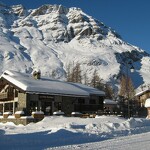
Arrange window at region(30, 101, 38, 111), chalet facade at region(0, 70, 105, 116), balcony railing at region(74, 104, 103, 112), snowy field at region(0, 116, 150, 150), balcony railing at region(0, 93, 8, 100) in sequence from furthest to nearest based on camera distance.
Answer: balcony railing at region(74, 104, 103, 112), balcony railing at region(0, 93, 8, 100), window at region(30, 101, 38, 111), chalet facade at region(0, 70, 105, 116), snowy field at region(0, 116, 150, 150)

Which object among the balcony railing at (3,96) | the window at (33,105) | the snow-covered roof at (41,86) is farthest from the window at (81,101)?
the balcony railing at (3,96)

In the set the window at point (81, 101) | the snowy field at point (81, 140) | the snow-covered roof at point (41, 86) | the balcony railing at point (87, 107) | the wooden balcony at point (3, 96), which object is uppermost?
the snow-covered roof at point (41, 86)

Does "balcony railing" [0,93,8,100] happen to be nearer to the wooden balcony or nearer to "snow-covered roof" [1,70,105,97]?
the wooden balcony

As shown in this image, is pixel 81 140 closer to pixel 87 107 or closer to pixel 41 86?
pixel 41 86

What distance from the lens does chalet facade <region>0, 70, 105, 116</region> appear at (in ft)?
135

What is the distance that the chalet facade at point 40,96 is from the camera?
41.0 meters

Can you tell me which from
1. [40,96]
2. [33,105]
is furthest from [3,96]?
[40,96]

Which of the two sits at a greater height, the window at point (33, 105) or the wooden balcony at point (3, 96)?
the wooden balcony at point (3, 96)

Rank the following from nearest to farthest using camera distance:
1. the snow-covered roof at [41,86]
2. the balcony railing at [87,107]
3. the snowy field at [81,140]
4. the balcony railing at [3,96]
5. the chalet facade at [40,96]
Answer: the snowy field at [81,140], the snow-covered roof at [41,86], the chalet facade at [40,96], the balcony railing at [3,96], the balcony railing at [87,107]

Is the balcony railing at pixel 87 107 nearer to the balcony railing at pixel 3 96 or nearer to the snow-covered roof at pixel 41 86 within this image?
the snow-covered roof at pixel 41 86

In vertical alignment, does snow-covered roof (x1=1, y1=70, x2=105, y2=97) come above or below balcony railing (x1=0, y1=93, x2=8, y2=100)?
above

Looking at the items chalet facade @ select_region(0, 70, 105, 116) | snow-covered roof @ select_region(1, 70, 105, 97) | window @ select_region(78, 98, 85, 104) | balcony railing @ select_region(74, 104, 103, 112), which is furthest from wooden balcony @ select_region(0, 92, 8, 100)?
window @ select_region(78, 98, 85, 104)

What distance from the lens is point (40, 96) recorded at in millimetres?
41938

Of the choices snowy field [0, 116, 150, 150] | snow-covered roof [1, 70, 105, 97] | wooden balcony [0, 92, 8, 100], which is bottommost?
snowy field [0, 116, 150, 150]
